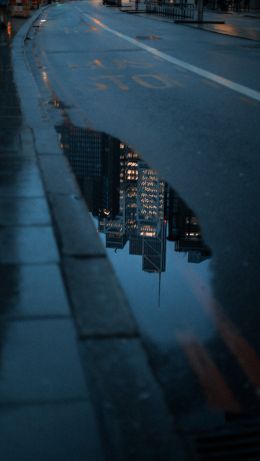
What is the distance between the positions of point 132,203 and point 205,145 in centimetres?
210

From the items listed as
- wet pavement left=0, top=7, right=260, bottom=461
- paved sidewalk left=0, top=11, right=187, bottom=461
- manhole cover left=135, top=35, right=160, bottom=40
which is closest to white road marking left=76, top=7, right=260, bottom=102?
manhole cover left=135, top=35, right=160, bottom=40

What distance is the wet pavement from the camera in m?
3.00

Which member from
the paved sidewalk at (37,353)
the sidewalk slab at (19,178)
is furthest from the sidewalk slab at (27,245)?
the sidewalk slab at (19,178)

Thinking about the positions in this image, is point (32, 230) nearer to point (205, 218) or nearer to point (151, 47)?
point (205, 218)

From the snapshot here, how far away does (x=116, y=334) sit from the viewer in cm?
382

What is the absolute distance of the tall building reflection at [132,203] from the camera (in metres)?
5.83

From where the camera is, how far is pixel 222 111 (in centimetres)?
1152

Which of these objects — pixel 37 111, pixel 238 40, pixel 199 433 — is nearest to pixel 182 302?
pixel 199 433

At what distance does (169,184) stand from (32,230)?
2240mm

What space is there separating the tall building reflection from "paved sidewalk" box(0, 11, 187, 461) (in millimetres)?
491

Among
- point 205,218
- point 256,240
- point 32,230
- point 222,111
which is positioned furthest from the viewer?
point 222,111

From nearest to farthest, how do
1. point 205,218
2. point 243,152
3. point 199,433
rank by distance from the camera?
point 199,433, point 205,218, point 243,152

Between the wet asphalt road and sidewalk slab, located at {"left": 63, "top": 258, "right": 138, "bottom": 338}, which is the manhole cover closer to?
the wet asphalt road

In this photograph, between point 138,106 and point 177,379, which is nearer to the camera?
point 177,379
